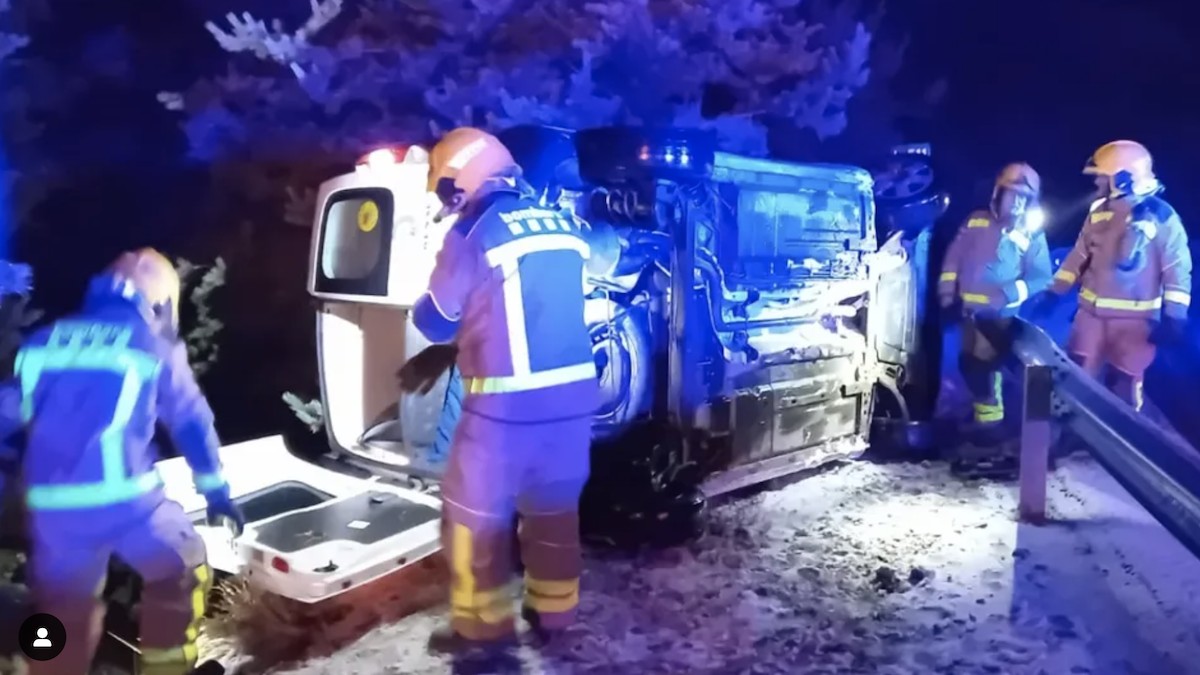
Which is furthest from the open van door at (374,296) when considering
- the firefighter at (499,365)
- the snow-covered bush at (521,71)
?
the firefighter at (499,365)

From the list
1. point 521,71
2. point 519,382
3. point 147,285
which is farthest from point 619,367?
point 147,285

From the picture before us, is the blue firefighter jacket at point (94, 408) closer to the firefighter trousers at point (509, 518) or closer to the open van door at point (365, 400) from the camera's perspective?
the open van door at point (365, 400)

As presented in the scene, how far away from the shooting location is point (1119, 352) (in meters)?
2.21

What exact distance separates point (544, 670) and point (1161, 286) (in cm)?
160

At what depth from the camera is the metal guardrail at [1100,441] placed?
5.73ft

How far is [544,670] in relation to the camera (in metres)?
1.74

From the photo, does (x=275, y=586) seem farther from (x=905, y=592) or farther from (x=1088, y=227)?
(x=1088, y=227)

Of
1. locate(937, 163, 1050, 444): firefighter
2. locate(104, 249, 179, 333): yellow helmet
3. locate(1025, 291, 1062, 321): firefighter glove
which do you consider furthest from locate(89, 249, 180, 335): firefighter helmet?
locate(1025, 291, 1062, 321): firefighter glove

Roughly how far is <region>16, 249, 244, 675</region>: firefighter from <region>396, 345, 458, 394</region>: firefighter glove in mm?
397

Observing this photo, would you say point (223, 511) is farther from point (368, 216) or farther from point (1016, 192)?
point (1016, 192)

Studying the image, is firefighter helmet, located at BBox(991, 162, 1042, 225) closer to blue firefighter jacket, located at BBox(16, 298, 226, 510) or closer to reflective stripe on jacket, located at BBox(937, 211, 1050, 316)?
reflective stripe on jacket, located at BBox(937, 211, 1050, 316)

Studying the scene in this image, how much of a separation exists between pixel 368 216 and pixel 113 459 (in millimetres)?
739

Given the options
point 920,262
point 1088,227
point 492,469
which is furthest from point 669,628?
point 1088,227

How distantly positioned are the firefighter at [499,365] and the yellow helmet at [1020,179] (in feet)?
3.44
